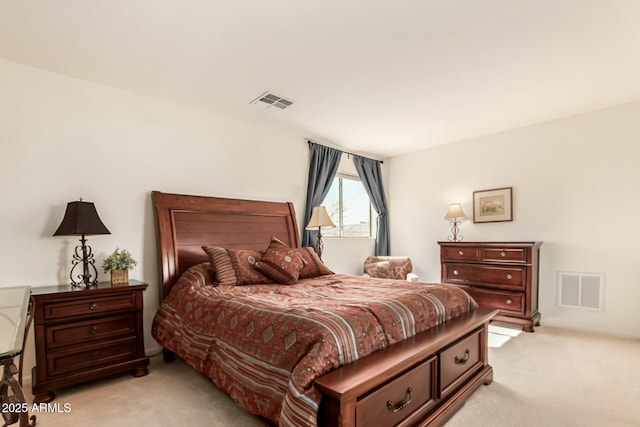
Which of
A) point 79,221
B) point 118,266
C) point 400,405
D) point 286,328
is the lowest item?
point 400,405

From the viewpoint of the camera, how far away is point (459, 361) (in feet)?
7.23

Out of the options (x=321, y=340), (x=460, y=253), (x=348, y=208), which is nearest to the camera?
(x=321, y=340)

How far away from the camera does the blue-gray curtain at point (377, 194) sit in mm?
Answer: 5469

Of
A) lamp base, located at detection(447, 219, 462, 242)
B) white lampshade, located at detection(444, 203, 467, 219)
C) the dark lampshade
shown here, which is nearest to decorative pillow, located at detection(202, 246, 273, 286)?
the dark lampshade

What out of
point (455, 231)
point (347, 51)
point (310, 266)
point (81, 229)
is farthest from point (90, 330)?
point (455, 231)

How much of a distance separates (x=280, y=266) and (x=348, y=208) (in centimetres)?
255

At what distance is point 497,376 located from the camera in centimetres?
262

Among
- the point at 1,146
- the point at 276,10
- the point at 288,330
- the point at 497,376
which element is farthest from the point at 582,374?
the point at 1,146

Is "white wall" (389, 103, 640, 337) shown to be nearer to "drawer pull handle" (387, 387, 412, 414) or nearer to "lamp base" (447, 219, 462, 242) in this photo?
"lamp base" (447, 219, 462, 242)

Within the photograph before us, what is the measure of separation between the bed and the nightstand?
0.96ft

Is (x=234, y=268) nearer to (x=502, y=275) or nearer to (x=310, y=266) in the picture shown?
(x=310, y=266)

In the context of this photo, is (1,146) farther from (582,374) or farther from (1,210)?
(582,374)

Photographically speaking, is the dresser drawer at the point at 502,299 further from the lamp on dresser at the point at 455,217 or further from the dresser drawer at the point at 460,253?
the lamp on dresser at the point at 455,217

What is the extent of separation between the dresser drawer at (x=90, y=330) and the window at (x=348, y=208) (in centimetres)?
290
